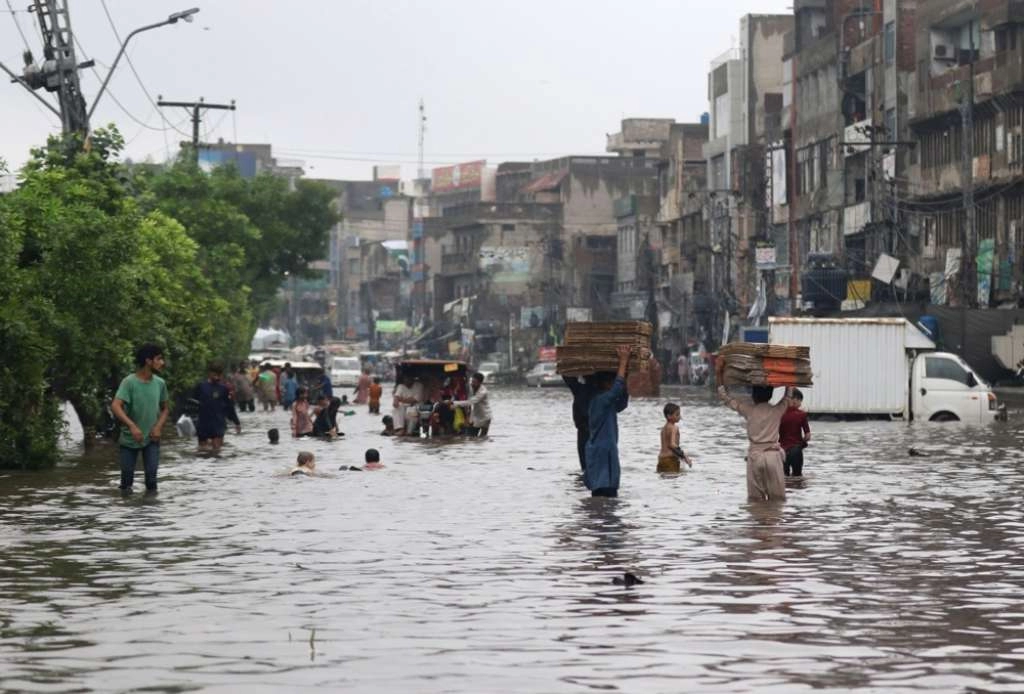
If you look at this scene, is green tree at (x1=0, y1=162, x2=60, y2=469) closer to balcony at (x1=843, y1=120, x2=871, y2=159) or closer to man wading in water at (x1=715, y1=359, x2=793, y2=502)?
man wading in water at (x1=715, y1=359, x2=793, y2=502)

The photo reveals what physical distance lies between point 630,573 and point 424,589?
51.0 inches

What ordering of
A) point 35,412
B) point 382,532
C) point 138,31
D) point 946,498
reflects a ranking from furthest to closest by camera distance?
point 138,31
point 35,412
point 946,498
point 382,532

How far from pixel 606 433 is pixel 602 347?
0.96m

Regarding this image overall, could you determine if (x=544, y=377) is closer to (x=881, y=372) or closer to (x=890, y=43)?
(x=890, y=43)

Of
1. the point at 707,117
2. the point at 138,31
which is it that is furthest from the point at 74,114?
the point at 707,117

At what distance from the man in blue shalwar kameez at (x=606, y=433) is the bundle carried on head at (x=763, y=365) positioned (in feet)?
3.32

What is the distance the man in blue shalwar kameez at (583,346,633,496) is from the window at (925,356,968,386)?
22.8 metres

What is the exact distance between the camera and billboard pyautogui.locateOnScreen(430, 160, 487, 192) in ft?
586

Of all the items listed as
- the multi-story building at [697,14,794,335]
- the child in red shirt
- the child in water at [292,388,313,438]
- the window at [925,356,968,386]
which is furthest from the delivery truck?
the multi-story building at [697,14,794,335]

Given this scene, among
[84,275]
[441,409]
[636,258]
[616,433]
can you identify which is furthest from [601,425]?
[636,258]

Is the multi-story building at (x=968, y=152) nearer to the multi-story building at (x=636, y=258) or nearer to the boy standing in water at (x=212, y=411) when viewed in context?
the boy standing in water at (x=212, y=411)

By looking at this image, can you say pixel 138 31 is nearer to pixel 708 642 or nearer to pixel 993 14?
pixel 993 14

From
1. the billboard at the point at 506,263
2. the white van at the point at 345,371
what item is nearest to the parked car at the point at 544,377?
the white van at the point at 345,371

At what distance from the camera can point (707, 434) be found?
39.5m
